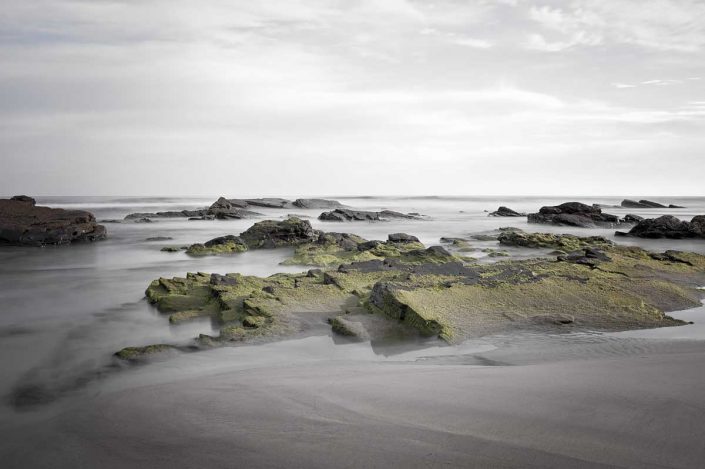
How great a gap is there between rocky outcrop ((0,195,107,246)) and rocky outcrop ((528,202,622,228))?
73.6 ft

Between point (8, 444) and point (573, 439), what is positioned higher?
point (573, 439)

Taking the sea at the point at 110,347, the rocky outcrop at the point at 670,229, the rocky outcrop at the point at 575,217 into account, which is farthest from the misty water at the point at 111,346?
the rocky outcrop at the point at 575,217

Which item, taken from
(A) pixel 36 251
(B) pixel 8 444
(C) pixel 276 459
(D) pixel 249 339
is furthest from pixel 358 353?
(A) pixel 36 251

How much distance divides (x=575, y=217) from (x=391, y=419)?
25.6m

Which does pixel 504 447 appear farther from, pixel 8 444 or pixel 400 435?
pixel 8 444

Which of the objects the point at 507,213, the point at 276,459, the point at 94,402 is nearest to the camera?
the point at 276,459

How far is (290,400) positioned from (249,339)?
1.70 m

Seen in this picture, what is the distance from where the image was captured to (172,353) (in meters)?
4.44

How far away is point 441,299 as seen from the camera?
547cm

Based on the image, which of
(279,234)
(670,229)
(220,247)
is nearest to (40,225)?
(220,247)

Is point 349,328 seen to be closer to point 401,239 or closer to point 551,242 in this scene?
point 401,239

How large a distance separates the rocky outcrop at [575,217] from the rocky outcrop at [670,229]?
6.11 meters

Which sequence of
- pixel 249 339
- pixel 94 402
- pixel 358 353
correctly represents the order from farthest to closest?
pixel 249 339 → pixel 358 353 → pixel 94 402

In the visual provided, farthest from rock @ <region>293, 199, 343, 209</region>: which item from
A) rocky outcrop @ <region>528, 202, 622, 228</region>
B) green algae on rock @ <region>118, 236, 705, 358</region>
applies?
green algae on rock @ <region>118, 236, 705, 358</region>
